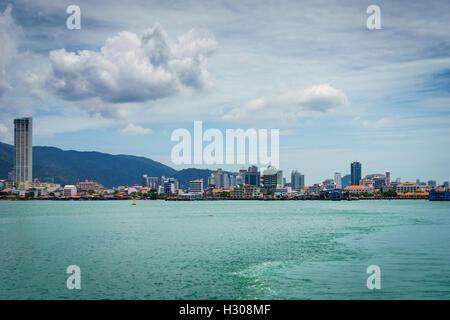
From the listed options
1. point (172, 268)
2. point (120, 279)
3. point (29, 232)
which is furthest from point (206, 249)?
point (29, 232)

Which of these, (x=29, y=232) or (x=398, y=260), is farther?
(x=29, y=232)

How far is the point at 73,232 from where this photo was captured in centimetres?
4262

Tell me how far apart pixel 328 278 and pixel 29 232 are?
A: 34061mm
